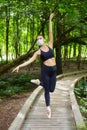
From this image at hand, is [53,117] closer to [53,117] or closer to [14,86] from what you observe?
[53,117]

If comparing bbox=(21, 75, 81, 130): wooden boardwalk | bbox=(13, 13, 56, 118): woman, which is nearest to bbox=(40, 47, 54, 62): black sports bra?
bbox=(13, 13, 56, 118): woman

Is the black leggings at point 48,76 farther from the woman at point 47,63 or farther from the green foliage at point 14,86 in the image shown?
the green foliage at point 14,86

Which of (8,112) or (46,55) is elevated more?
(46,55)

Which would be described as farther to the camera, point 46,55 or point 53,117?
point 53,117

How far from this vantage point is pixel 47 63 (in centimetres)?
815

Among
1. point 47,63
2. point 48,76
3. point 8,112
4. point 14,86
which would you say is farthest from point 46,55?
point 14,86

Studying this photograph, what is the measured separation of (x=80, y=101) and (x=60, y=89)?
1.50 meters

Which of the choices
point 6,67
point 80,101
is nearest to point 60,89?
point 80,101

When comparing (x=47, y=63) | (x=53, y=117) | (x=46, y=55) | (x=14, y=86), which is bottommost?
(x=14, y=86)

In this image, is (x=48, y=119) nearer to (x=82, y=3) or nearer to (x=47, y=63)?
(x=47, y=63)

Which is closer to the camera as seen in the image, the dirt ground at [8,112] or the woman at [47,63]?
the woman at [47,63]

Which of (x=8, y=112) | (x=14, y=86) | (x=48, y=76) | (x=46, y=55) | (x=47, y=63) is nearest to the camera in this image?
(x=46, y=55)

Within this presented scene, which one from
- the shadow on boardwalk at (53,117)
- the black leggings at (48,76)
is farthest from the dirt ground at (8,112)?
the black leggings at (48,76)

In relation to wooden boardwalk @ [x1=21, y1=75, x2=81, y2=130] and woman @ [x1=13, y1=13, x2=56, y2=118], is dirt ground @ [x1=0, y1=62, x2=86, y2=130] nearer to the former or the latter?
wooden boardwalk @ [x1=21, y1=75, x2=81, y2=130]
